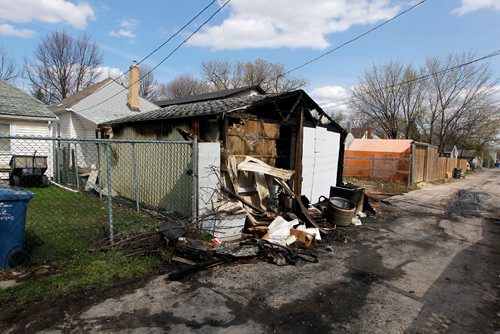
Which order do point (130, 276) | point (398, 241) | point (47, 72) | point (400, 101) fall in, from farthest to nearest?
point (47, 72) → point (400, 101) → point (398, 241) → point (130, 276)

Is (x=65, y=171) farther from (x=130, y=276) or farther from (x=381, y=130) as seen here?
(x=381, y=130)

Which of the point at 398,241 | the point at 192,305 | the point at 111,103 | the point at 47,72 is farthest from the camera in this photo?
the point at 47,72

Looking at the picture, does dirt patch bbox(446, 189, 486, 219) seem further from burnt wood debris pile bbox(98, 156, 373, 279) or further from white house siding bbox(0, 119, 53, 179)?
white house siding bbox(0, 119, 53, 179)

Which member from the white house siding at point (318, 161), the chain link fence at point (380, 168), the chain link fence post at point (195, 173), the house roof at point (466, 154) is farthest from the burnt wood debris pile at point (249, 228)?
the house roof at point (466, 154)

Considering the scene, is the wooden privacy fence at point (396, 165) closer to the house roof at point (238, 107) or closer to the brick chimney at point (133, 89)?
the house roof at point (238, 107)

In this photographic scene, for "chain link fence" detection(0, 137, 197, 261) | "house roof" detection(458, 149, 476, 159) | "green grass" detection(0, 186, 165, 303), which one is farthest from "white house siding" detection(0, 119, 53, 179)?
"house roof" detection(458, 149, 476, 159)

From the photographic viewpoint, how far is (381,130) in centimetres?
4091

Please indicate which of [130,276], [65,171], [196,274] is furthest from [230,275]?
[65,171]

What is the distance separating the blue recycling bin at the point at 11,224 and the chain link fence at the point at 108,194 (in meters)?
0.51

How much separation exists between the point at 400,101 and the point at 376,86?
11.0ft

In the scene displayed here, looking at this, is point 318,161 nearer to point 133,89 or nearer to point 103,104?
point 133,89

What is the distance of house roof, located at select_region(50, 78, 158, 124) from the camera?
63.9 feet

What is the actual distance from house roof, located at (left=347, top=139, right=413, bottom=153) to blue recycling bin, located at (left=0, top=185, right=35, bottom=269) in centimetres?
2028

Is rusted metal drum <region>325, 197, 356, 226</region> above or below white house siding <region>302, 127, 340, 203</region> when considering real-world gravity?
below
